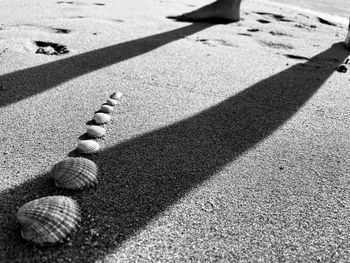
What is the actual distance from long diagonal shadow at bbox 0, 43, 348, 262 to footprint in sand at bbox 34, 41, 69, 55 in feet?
5.96

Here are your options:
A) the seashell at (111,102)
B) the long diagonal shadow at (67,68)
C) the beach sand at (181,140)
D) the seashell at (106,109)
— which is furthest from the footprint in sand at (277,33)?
the seashell at (106,109)

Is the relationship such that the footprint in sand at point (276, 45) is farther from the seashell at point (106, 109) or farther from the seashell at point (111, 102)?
the seashell at point (106, 109)

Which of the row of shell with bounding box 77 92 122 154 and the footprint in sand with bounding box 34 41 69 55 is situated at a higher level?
the footprint in sand with bounding box 34 41 69 55

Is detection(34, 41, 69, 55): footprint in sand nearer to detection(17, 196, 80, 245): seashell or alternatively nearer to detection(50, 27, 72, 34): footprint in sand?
detection(50, 27, 72, 34): footprint in sand

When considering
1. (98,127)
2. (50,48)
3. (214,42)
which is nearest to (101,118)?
(98,127)

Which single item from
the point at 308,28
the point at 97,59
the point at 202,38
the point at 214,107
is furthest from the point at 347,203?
the point at 308,28

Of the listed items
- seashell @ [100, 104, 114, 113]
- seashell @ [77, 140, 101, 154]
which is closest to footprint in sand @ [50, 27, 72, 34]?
seashell @ [100, 104, 114, 113]

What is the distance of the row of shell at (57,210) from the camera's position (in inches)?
65.2

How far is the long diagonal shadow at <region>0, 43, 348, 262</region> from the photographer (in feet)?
5.60

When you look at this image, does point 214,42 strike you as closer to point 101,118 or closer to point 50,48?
point 50,48

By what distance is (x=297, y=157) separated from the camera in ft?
8.22

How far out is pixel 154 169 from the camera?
227 centimetres

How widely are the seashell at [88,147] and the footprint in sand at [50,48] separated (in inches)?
72.7

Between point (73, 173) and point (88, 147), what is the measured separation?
352 millimetres
